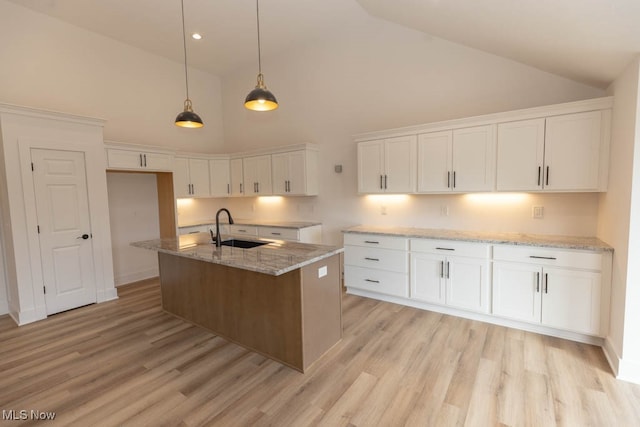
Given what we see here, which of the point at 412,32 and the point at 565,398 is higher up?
the point at 412,32

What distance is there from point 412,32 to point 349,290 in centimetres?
384

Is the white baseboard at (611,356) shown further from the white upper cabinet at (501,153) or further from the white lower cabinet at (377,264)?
the white lower cabinet at (377,264)

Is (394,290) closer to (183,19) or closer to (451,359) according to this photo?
(451,359)

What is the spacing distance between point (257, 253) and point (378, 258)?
1915 millimetres

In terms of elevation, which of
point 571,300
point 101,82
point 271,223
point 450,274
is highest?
point 101,82

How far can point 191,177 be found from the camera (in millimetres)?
5570

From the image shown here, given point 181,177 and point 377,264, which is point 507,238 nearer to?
point 377,264

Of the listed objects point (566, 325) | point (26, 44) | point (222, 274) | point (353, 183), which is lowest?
point (566, 325)

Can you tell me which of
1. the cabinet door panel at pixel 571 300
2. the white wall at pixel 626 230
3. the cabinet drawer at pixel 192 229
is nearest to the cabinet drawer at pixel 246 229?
the cabinet drawer at pixel 192 229

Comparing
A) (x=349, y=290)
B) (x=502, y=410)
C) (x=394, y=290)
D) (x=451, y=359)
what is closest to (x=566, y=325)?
(x=451, y=359)

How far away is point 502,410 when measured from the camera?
2043 millimetres

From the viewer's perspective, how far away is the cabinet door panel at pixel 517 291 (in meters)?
3.01

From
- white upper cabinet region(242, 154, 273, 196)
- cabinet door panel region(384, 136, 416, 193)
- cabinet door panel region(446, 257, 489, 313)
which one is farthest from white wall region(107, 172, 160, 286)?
cabinet door panel region(446, 257, 489, 313)

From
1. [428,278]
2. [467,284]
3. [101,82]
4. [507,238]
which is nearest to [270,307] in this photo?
[428,278]
